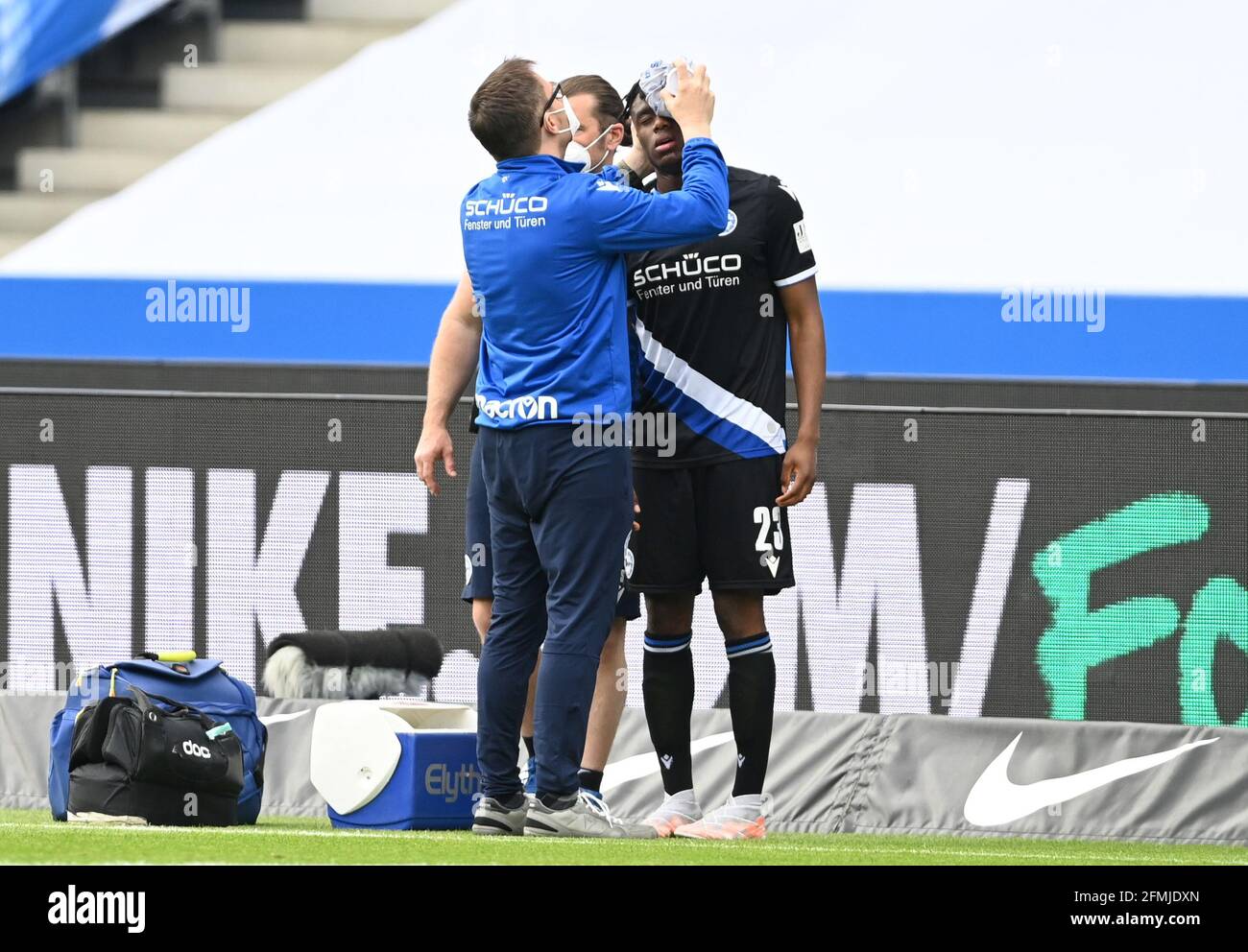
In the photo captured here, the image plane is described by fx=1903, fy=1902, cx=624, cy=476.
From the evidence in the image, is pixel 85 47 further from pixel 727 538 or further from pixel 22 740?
pixel 727 538

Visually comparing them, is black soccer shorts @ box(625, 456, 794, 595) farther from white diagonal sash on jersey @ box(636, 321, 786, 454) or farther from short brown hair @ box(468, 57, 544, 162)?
short brown hair @ box(468, 57, 544, 162)

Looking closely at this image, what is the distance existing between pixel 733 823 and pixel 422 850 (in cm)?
90

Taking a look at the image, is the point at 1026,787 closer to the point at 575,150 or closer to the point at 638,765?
the point at 638,765

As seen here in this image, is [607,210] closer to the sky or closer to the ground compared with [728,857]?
closer to the sky

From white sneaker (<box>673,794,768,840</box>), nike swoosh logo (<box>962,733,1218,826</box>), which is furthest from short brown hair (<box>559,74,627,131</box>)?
nike swoosh logo (<box>962,733,1218,826</box>)

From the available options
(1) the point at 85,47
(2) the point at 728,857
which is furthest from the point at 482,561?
(1) the point at 85,47

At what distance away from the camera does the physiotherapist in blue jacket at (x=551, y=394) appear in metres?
3.45

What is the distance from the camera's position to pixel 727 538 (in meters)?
3.81

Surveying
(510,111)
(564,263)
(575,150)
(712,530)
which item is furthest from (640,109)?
(712,530)

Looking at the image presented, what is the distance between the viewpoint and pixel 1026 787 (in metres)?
4.66

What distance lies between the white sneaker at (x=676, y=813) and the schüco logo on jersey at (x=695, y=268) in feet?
3.45

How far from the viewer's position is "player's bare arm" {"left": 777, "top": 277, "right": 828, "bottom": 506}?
12.6 ft

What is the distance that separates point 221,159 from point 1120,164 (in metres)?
4.43

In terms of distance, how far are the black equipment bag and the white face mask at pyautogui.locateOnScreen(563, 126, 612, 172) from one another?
1.42 meters
